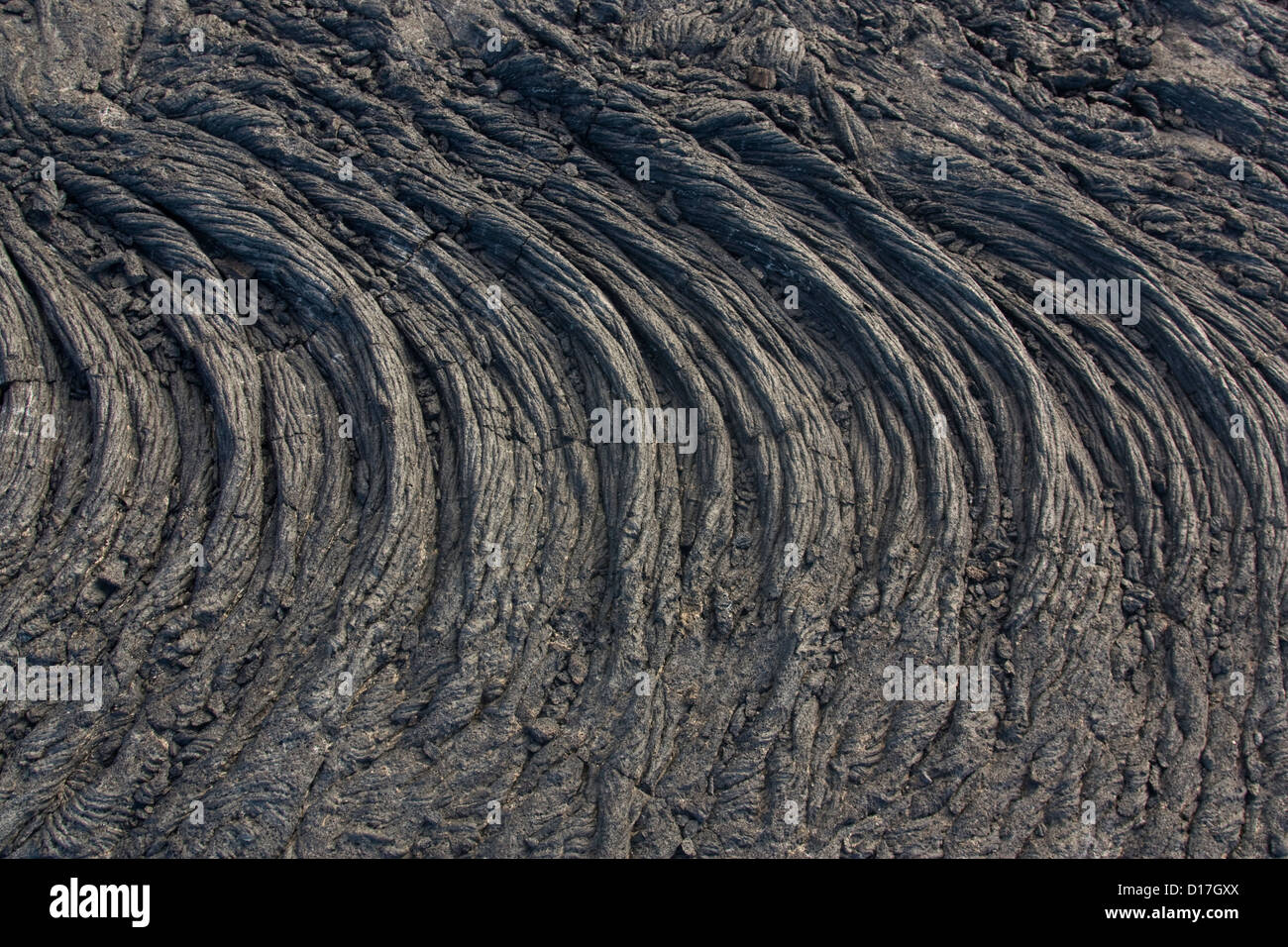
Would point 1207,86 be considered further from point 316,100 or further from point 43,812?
point 43,812

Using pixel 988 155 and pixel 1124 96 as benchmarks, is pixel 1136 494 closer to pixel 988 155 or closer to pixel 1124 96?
pixel 988 155

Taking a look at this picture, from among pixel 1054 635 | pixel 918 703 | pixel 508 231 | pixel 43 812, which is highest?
pixel 508 231

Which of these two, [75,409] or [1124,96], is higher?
[1124,96]

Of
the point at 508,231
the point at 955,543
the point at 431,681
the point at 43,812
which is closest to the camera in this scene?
the point at 43,812

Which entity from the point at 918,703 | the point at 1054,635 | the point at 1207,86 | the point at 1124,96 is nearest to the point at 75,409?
the point at 918,703

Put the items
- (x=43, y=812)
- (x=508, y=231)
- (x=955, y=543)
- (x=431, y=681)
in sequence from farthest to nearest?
(x=508, y=231) → (x=955, y=543) → (x=431, y=681) → (x=43, y=812)
